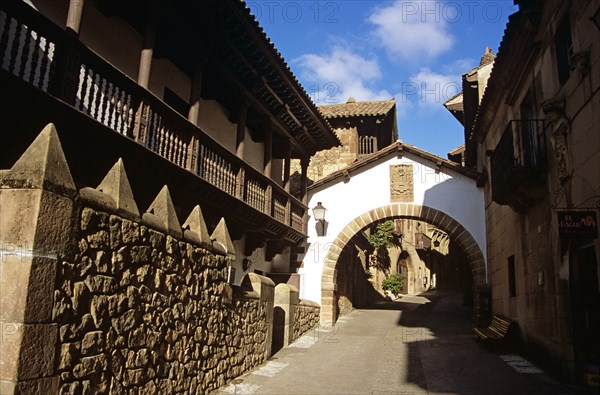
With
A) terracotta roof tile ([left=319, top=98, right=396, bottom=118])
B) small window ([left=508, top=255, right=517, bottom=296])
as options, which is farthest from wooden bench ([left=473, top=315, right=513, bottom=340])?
terracotta roof tile ([left=319, top=98, right=396, bottom=118])

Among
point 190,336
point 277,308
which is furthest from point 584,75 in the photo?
point 277,308

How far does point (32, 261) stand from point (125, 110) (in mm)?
4031

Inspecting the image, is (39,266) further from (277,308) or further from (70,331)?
(277,308)

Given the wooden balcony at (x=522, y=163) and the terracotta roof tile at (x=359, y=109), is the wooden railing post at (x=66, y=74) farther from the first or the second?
the terracotta roof tile at (x=359, y=109)

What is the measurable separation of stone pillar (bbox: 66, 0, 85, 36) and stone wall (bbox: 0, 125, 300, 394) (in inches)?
89.8

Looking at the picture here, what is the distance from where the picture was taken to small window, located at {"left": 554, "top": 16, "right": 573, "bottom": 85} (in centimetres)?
698

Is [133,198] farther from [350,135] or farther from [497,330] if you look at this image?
[350,135]

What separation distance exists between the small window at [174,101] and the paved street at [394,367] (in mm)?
5146

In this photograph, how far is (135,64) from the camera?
321 inches

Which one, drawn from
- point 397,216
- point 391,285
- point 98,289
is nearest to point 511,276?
point 397,216

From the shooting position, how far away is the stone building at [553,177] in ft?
19.6

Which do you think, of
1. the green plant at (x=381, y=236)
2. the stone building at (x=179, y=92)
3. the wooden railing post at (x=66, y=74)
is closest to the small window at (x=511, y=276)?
the stone building at (x=179, y=92)

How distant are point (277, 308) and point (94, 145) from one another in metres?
5.80

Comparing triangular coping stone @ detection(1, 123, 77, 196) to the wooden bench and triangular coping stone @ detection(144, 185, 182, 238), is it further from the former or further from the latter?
the wooden bench
